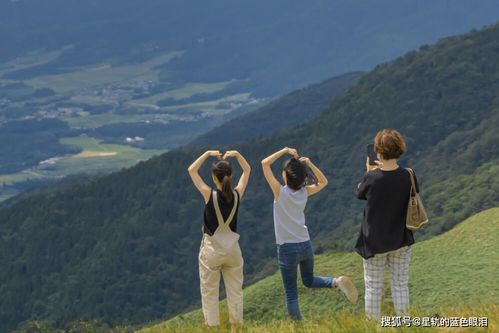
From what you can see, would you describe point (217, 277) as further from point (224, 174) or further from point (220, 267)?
point (224, 174)

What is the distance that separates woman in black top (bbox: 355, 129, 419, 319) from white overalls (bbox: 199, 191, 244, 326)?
196cm

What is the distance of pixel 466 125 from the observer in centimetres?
11625

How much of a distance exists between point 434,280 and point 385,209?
8285mm

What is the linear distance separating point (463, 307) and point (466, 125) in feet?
337

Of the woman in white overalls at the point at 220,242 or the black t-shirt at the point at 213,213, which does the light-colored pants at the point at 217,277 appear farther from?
the black t-shirt at the point at 213,213

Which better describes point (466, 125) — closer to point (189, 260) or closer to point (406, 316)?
point (189, 260)

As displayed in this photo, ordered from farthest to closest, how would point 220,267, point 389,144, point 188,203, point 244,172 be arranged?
1. point 188,203
2. point 244,172
3. point 220,267
4. point 389,144

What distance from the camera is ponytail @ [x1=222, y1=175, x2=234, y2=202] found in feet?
51.3

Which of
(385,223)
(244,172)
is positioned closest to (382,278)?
(385,223)

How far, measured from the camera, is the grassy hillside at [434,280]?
69.9 feet

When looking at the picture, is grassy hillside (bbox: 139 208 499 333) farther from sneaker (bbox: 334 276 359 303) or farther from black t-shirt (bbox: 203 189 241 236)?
black t-shirt (bbox: 203 189 241 236)

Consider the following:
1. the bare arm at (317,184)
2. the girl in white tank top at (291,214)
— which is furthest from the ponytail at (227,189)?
the bare arm at (317,184)

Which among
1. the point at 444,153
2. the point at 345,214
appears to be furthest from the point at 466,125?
the point at 345,214

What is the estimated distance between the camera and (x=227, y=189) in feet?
51.4
